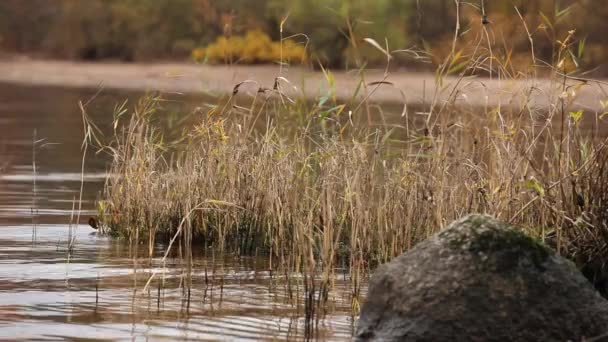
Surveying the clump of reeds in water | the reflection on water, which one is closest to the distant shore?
the clump of reeds in water

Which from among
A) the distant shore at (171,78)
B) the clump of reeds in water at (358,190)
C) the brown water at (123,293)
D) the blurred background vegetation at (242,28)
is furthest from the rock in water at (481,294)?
the blurred background vegetation at (242,28)

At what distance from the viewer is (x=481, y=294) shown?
5.86 meters

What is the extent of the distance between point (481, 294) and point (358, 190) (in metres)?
1.77

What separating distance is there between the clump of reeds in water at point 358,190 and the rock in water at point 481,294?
0.67 metres

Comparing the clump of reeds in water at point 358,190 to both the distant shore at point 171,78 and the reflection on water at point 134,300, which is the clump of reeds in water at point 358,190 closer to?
the reflection on water at point 134,300

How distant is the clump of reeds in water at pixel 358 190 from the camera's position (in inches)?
272

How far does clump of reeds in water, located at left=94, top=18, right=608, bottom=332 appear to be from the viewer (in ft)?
22.7

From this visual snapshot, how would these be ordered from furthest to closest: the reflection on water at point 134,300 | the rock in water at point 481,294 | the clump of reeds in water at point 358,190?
1. the clump of reeds in water at point 358,190
2. the reflection on water at point 134,300
3. the rock in water at point 481,294

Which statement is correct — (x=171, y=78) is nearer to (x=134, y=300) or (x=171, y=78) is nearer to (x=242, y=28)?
(x=242, y=28)

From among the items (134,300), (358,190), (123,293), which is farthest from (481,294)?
(123,293)

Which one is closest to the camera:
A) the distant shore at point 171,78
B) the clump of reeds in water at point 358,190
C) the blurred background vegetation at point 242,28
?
the clump of reeds in water at point 358,190

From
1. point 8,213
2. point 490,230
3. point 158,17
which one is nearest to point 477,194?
point 490,230

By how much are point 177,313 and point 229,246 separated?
7.77 feet

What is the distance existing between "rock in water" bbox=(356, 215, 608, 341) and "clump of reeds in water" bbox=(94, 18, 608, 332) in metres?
0.67
